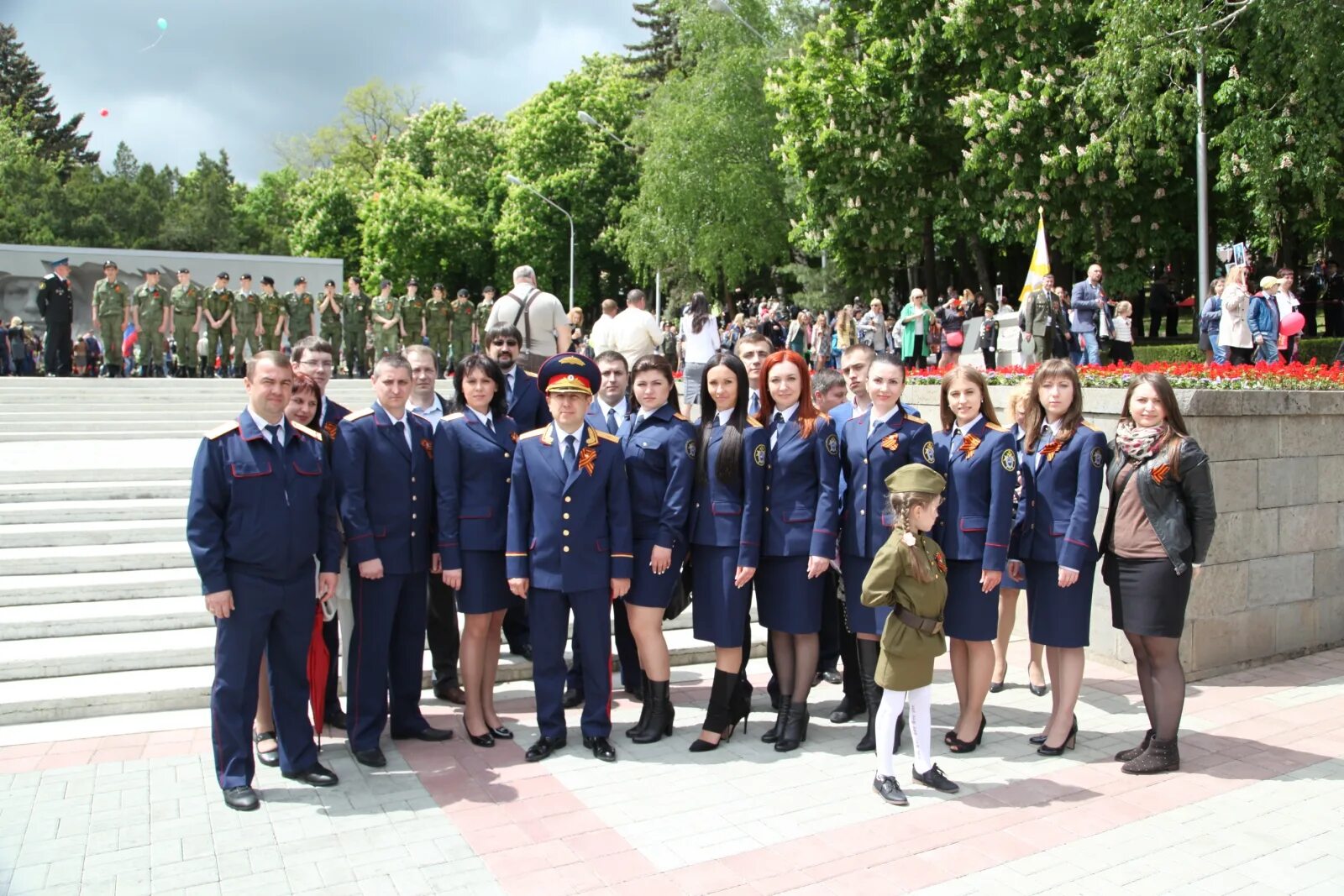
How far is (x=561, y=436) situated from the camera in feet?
17.5

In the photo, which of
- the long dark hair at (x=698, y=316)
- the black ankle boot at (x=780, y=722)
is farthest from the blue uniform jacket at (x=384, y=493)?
the long dark hair at (x=698, y=316)

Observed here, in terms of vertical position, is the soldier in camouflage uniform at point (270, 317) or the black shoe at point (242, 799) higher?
the soldier in camouflage uniform at point (270, 317)

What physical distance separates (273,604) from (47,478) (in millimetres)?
5287

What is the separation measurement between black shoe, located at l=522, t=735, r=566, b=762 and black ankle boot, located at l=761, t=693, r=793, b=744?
108cm

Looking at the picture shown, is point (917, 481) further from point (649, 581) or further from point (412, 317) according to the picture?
point (412, 317)

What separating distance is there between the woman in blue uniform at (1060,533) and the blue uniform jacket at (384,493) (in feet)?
10.3

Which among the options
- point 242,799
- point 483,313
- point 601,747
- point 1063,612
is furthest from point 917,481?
point 483,313

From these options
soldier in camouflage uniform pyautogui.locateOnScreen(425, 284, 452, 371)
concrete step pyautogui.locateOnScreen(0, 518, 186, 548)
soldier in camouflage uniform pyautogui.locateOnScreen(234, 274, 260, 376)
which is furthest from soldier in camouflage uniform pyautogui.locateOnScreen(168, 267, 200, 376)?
concrete step pyautogui.locateOnScreen(0, 518, 186, 548)

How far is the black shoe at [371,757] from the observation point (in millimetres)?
5102

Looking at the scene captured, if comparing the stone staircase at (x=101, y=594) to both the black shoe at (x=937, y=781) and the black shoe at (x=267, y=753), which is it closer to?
the black shoe at (x=267, y=753)

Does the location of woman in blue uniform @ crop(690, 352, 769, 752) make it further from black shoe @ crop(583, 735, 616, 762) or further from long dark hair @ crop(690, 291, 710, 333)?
long dark hair @ crop(690, 291, 710, 333)

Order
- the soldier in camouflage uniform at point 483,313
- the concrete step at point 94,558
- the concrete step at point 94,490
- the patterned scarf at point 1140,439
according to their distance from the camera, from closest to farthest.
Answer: the patterned scarf at point 1140,439
the concrete step at point 94,558
the concrete step at point 94,490
the soldier in camouflage uniform at point 483,313

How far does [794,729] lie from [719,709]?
0.41m

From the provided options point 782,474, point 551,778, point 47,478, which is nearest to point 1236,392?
point 782,474
